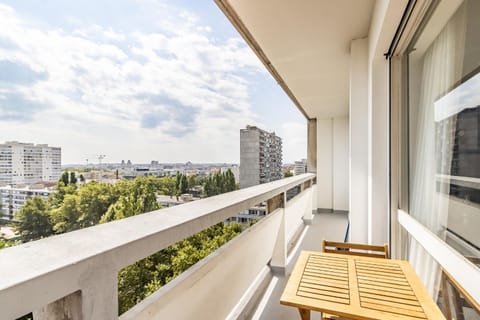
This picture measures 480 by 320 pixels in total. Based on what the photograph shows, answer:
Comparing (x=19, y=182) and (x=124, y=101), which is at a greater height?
(x=124, y=101)

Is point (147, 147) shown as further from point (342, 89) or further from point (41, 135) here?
point (342, 89)

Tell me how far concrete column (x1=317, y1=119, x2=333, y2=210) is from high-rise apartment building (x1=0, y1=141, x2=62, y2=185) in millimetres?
6072

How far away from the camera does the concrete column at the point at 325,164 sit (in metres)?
6.63

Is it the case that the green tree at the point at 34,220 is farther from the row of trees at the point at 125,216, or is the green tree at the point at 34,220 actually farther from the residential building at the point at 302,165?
the residential building at the point at 302,165

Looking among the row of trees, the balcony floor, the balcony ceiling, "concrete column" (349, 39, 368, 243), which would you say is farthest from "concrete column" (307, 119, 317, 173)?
the row of trees

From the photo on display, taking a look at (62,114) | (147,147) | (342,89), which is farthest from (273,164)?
(62,114)

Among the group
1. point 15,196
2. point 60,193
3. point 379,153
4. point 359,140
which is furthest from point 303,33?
point 15,196

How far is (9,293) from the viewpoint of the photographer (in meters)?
0.44

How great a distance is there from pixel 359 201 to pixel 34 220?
8.46 ft

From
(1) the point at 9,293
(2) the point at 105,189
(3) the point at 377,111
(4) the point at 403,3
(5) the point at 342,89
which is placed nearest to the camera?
(1) the point at 9,293

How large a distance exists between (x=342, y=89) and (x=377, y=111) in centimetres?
230

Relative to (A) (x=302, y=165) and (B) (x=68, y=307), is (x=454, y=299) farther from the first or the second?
(A) (x=302, y=165)

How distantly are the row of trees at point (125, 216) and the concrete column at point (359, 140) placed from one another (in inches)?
58.3

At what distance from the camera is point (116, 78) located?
3.41 metres
